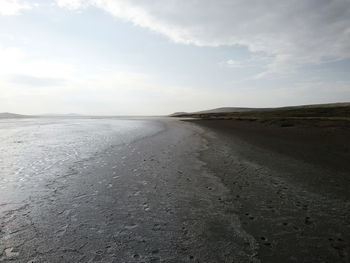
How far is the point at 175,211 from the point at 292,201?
3531mm

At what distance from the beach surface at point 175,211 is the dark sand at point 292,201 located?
0.09 feet

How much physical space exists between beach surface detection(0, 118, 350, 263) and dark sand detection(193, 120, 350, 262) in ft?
0.09

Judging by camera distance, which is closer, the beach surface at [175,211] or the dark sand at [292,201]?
the beach surface at [175,211]

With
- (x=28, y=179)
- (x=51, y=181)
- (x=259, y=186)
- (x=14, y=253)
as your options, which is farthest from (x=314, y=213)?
(x=28, y=179)

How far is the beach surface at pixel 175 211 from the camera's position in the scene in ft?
13.2

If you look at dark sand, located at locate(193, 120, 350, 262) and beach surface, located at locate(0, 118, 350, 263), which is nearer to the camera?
beach surface, located at locate(0, 118, 350, 263)

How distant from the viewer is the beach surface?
401 cm

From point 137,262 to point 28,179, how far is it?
23.0ft

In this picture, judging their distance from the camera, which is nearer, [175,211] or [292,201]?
[175,211]

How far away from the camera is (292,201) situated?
6363 millimetres

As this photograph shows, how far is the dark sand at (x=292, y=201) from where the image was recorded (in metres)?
4.12

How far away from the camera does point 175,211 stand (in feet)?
19.0

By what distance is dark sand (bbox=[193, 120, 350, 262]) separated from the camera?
412 cm

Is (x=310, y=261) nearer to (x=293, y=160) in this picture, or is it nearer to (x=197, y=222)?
(x=197, y=222)
